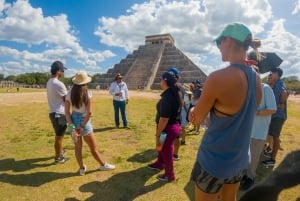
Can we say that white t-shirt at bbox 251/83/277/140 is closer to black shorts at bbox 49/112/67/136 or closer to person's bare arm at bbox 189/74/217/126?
person's bare arm at bbox 189/74/217/126

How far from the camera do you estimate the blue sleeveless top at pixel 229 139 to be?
2148 mm

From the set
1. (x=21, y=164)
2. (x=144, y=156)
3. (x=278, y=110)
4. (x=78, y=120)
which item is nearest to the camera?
(x=78, y=120)

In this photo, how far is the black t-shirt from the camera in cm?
457

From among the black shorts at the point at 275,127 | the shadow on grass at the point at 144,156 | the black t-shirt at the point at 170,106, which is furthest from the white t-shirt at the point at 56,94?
the black shorts at the point at 275,127

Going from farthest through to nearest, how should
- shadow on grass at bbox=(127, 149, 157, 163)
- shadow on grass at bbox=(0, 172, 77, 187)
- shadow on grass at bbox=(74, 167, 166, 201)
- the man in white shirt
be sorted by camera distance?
shadow on grass at bbox=(127, 149, 157, 163) < shadow on grass at bbox=(0, 172, 77, 187) < shadow on grass at bbox=(74, 167, 166, 201) < the man in white shirt

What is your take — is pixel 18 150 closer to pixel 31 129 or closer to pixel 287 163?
pixel 31 129

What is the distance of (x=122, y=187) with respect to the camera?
15.6 feet

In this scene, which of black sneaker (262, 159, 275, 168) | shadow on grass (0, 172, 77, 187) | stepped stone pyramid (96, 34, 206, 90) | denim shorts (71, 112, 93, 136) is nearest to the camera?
shadow on grass (0, 172, 77, 187)

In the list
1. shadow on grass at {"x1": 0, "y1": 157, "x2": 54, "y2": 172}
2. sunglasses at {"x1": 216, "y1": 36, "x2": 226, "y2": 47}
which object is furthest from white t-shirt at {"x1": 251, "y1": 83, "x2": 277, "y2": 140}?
shadow on grass at {"x1": 0, "y1": 157, "x2": 54, "y2": 172}

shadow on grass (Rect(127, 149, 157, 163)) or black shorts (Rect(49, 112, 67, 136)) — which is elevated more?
black shorts (Rect(49, 112, 67, 136))

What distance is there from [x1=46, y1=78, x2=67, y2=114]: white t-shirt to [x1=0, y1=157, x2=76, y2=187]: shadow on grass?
131 centimetres

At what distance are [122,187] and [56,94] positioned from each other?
96.3 inches

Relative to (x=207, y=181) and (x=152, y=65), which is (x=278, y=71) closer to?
(x=207, y=181)

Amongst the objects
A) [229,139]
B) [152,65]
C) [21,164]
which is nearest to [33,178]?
[21,164]
